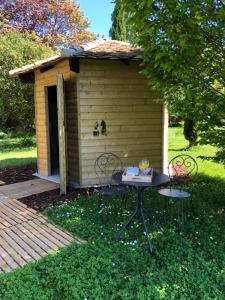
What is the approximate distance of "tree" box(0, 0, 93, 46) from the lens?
71.4 ft

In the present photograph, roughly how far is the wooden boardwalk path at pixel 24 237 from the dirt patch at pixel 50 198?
0.61ft

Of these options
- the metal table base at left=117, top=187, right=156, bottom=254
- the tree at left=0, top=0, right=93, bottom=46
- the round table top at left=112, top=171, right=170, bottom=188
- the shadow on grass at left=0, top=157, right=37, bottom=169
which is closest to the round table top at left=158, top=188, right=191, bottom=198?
the round table top at left=112, top=171, right=170, bottom=188

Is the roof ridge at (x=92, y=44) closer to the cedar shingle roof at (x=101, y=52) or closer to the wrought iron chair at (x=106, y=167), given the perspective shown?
the cedar shingle roof at (x=101, y=52)

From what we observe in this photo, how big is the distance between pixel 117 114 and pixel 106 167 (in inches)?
45.6

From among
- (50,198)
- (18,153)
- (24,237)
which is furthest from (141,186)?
(18,153)

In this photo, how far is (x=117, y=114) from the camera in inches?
274

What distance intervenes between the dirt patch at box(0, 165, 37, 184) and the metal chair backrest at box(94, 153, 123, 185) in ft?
6.41

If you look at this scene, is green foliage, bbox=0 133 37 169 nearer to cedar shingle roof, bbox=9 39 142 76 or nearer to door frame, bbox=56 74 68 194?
cedar shingle roof, bbox=9 39 142 76

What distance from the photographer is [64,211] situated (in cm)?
507

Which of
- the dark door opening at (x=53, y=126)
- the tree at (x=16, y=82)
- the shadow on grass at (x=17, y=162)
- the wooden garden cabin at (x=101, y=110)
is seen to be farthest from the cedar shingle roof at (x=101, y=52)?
the tree at (x=16, y=82)

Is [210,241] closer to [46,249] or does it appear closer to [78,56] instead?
[46,249]

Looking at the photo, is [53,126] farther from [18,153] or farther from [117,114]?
[18,153]

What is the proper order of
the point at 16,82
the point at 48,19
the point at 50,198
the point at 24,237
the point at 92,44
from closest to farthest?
the point at 24,237 < the point at 50,198 < the point at 92,44 < the point at 16,82 < the point at 48,19

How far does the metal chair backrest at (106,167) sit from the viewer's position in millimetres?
6880
